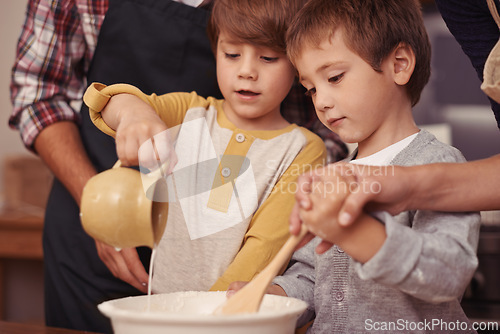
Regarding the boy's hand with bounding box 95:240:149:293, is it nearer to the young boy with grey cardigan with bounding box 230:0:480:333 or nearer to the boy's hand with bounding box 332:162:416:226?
the young boy with grey cardigan with bounding box 230:0:480:333

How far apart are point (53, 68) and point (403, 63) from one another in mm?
849

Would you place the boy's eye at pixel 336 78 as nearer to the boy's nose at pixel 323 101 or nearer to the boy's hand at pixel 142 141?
the boy's nose at pixel 323 101

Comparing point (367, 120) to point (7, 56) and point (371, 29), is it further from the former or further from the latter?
point (7, 56)

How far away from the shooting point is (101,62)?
1150 millimetres

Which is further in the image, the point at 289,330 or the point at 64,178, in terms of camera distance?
the point at 64,178

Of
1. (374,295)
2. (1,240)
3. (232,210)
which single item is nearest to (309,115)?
(232,210)

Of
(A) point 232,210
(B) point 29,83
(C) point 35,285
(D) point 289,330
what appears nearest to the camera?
(D) point 289,330

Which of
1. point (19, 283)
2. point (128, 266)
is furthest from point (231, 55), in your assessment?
point (19, 283)

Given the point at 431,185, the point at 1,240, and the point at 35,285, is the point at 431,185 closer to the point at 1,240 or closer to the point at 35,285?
the point at 1,240

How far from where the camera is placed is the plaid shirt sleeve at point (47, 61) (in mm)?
1252

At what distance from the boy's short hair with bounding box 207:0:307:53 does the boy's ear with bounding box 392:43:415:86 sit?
23cm

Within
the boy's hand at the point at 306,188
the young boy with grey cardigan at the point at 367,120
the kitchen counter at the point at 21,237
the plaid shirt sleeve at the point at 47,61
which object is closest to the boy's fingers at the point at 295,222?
the boy's hand at the point at 306,188

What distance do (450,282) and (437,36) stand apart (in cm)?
164

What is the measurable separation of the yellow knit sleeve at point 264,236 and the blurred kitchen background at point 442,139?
2.47 feet
